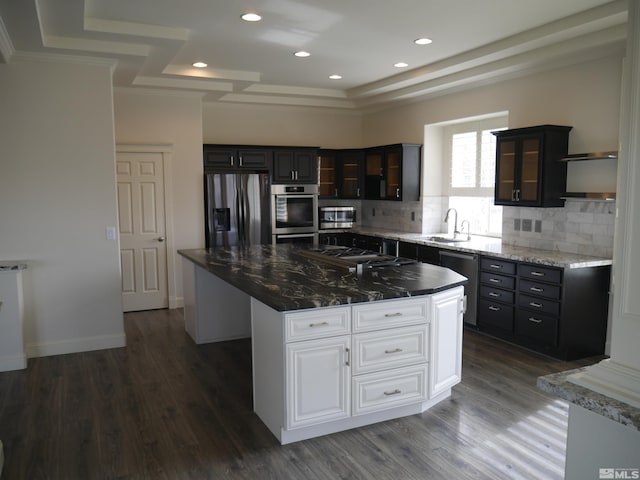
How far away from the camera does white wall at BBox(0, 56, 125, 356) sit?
464 centimetres

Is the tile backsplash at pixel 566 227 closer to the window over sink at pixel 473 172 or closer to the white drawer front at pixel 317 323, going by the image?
the window over sink at pixel 473 172

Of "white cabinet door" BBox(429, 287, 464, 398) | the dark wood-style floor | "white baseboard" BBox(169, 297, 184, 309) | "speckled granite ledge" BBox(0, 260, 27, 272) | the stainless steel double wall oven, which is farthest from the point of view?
the stainless steel double wall oven

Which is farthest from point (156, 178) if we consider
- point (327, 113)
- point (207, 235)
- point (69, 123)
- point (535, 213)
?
point (535, 213)

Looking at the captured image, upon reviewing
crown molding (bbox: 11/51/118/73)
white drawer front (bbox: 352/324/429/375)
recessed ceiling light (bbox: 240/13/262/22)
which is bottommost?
white drawer front (bbox: 352/324/429/375)

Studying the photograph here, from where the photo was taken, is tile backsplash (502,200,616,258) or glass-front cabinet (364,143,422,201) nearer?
tile backsplash (502,200,616,258)

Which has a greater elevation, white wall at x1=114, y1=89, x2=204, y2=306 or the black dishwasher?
white wall at x1=114, y1=89, x2=204, y2=306

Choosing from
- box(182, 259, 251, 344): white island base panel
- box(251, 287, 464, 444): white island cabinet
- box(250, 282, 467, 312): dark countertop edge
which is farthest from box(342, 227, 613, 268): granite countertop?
box(182, 259, 251, 344): white island base panel

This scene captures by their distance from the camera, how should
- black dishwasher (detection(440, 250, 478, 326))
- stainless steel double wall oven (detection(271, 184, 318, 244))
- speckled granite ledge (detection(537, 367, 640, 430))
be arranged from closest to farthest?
speckled granite ledge (detection(537, 367, 640, 430)) → black dishwasher (detection(440, 250, 478, 326)) → stainless steel double wall oven (detection(271, 184, 318, 244))

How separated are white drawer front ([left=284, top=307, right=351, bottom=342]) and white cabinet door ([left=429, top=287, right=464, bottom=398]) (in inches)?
26.2

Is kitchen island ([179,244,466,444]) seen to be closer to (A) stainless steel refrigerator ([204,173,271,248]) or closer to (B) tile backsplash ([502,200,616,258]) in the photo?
(B) tile backsplash ([502,200,616,258])

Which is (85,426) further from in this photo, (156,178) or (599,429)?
(156,178)

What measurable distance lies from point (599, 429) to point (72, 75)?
16.1ft

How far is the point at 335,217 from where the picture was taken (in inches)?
311

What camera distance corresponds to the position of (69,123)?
4.79m
